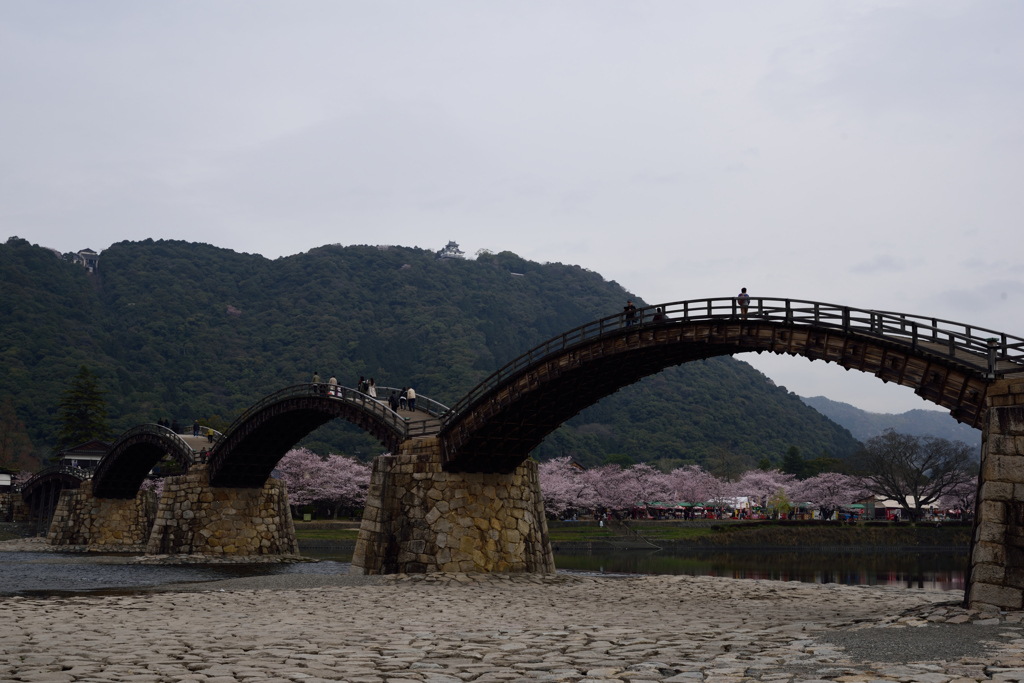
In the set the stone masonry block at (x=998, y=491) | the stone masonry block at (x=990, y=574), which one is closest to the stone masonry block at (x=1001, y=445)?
the stone masonry block at (x=998, y=491)

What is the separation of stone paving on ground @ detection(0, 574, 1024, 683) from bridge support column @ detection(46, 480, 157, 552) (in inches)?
1595

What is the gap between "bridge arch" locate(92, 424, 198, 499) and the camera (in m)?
50.8

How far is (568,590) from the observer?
27516mm

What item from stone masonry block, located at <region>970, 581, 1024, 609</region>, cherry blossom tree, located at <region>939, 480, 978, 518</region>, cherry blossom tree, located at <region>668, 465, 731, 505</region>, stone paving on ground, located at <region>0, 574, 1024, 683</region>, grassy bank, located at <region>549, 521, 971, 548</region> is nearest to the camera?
stone paving on ground, located at <region>0, 574, 1024, 683</region>

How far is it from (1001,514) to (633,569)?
Result: 1288 inches

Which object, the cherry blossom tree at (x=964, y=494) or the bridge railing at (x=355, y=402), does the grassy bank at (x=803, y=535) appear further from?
the bridge railing at (x=355, y=402)

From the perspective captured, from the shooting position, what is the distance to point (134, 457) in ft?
190

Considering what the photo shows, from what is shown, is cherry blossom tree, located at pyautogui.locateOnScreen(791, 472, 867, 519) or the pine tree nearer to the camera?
cherry blossom tree, located at pyautogui.locateOnScreen(791, 472, 867, 519)

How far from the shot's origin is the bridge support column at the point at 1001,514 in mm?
15609

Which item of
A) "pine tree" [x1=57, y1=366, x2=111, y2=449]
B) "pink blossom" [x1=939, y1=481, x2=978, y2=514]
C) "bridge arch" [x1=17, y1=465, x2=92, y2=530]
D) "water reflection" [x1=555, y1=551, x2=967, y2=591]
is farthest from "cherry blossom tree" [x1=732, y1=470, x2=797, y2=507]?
"pine tree" [x1=57, y1=366, x2=111, y2=449]

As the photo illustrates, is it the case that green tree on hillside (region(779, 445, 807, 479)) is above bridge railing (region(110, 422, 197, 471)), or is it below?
above

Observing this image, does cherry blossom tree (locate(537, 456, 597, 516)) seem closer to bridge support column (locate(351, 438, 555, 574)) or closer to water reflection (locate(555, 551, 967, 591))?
water reflection (locate(555, 551, 967, 591))

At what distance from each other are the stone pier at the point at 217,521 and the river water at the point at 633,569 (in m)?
2.83

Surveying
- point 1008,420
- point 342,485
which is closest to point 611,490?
point 342,485
